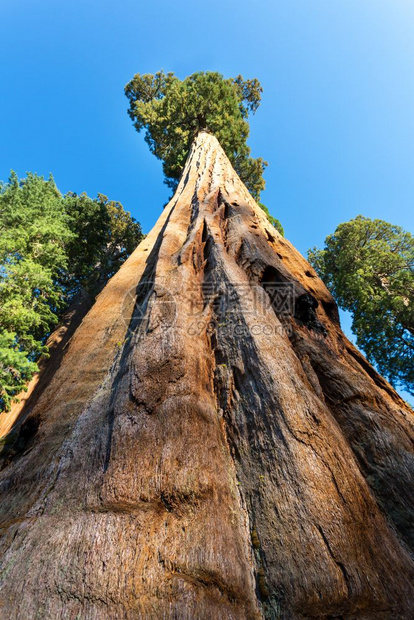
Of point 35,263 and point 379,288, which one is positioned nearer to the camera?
point 35,263

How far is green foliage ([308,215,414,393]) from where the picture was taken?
1031 centimetres

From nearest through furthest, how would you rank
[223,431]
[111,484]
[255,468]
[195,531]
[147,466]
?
[195,531], [111,484], [147,466], [255,468], [223,431]

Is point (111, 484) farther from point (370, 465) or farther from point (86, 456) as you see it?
point (370, 465)

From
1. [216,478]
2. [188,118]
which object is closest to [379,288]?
[188,118]

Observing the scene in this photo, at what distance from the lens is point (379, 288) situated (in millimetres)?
11406

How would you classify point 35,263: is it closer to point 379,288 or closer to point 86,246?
point 86,246

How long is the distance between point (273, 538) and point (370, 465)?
85 centimetres

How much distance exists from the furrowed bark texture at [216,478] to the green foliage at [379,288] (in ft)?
28.7

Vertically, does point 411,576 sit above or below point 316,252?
below

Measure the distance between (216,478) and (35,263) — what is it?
753 cm

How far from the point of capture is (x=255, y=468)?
1.91m

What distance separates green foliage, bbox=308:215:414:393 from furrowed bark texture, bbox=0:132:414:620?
344 inches

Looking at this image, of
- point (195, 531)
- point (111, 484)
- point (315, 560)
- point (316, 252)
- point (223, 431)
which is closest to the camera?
point (315, 560)

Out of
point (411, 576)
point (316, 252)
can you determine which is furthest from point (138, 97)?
point (411, 576)
